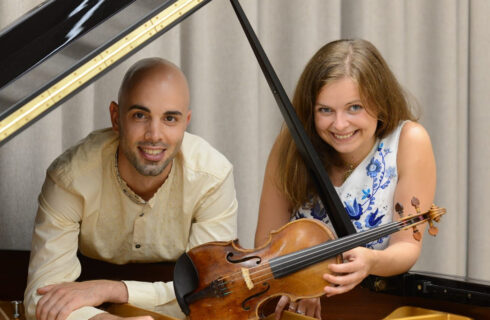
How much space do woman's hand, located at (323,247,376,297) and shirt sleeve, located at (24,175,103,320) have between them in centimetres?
54

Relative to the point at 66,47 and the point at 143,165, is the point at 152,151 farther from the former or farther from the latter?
the point at 66,47

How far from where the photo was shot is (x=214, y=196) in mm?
1507

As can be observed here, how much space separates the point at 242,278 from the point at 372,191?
1.59 ft

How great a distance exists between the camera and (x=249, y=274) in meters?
1.17

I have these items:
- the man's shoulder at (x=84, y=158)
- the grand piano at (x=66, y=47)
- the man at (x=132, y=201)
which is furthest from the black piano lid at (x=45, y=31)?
the man's shoulder at (x=84, y=158)

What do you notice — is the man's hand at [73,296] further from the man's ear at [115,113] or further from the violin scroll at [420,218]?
the violin scroll at [420,218]

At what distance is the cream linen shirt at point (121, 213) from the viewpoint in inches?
54.8

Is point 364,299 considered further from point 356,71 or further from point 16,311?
point 16,311

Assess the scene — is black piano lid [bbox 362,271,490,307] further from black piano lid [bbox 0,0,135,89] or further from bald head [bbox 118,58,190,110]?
black piano lid [bbox 0,0,135,89]

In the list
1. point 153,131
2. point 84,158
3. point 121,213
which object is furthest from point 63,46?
point 121,213

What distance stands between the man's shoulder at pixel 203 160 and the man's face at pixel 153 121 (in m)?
0.09

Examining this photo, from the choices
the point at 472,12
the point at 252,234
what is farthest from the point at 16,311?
the point at 472,12

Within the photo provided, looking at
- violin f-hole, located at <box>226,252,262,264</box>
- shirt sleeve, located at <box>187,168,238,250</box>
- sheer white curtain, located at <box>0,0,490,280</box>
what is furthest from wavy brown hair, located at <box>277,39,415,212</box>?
sheer white curtain, located at <box>0,0,490,280</box>

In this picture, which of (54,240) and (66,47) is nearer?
(66,47)
